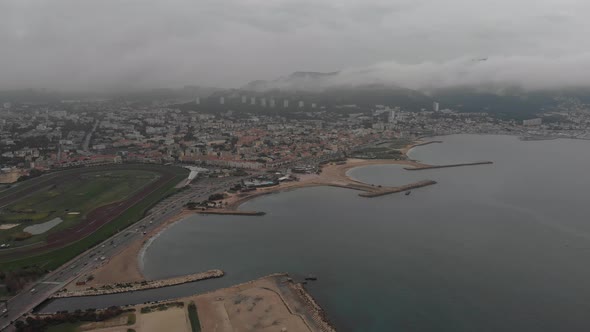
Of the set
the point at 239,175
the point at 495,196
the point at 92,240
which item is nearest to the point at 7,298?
the point at 92,240

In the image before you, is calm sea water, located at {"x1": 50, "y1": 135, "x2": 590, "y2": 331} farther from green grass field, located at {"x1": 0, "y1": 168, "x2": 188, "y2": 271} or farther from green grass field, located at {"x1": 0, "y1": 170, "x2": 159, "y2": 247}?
green grass field, located at {"x1": 0, "y1": 170, "x2": 159, "y2": 247}

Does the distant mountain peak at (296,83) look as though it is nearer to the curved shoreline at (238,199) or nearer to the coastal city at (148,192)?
the coastal city at (148,192)

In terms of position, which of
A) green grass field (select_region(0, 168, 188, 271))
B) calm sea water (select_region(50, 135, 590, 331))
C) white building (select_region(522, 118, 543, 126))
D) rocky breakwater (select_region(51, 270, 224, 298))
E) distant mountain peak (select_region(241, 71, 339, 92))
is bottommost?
calm sea water (select_region(50, 135, 590, 331))

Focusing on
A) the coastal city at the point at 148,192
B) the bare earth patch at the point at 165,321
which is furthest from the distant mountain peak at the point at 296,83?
the bare earth patch at the point at 165,321

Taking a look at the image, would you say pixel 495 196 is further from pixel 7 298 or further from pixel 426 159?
pixel 7 298

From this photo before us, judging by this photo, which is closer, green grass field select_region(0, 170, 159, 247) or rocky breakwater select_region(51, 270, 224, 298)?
rocky breakwater select_region(51, 270, 224, 298)

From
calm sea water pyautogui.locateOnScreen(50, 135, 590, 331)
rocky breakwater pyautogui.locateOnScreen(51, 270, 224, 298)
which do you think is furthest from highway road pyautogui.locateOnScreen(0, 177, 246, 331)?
calm sea water pyautogui.locateOnScreen(50, 135, 590, 331)

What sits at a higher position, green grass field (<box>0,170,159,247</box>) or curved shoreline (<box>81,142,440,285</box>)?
green grass field (<box>0,170,159,247</box>)
